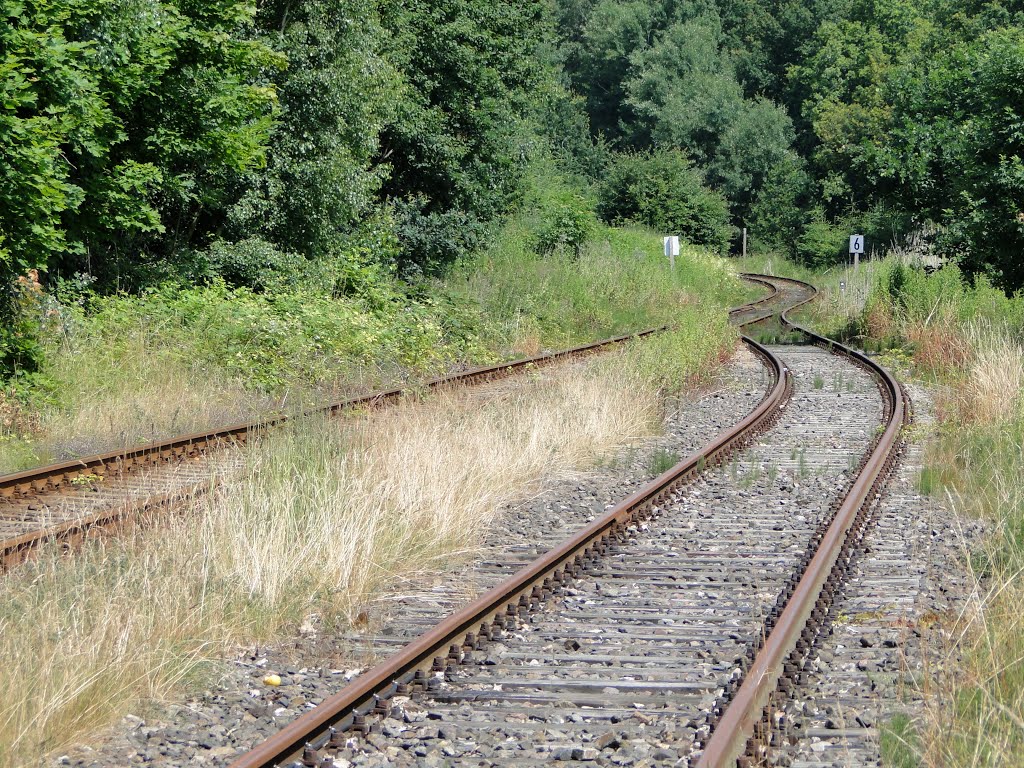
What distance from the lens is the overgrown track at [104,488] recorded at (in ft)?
25.1

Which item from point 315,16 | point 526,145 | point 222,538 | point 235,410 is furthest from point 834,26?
point 222,538

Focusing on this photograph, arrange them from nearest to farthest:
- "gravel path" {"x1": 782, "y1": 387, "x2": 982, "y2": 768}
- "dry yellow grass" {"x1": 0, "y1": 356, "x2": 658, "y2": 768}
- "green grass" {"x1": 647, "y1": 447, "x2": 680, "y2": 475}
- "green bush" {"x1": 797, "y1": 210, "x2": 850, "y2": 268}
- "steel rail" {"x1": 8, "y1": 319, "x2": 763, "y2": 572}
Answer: "gravel path" {"x1": 782, "y1": 387, "x2": 982, "y2": 768}
"dry yellow grass" {"x1": 0, "y1": 356, "x2": 658, "y2": 768}
"steel rail" {"x1": 8, "y1": 319, "x2": 763, "y2": 572}
"green grass" {"x1": 647, "y1": 447, "x2": 680, "y2": 475}
"green bush" {"x1": 797, "y1": 210, "x2": 850, "y2": 268}

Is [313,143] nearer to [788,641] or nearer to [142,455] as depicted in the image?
[142,455]

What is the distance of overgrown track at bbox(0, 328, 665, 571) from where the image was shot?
301 inches

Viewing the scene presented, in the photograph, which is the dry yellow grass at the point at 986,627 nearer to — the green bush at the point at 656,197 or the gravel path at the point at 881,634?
the gravel path at the point at 881,634

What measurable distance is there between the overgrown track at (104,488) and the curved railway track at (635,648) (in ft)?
8.50

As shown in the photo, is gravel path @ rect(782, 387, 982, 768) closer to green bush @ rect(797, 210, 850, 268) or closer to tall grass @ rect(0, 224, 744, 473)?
tall grass @ rect(0, 224, 744, 473)

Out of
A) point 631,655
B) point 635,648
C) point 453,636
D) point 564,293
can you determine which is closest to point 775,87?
point 564,293

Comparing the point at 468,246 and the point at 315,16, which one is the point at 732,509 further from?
the point at 468,246

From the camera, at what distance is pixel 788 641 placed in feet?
18.4

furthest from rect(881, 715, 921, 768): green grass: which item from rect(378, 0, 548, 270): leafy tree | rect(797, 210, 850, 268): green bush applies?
rect(797, 210, 850, 268): green bush

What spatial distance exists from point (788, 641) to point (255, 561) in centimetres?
299

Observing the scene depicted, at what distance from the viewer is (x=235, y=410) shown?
1349 centimetres

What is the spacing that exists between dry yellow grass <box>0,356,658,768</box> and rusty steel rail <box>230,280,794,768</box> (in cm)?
79
